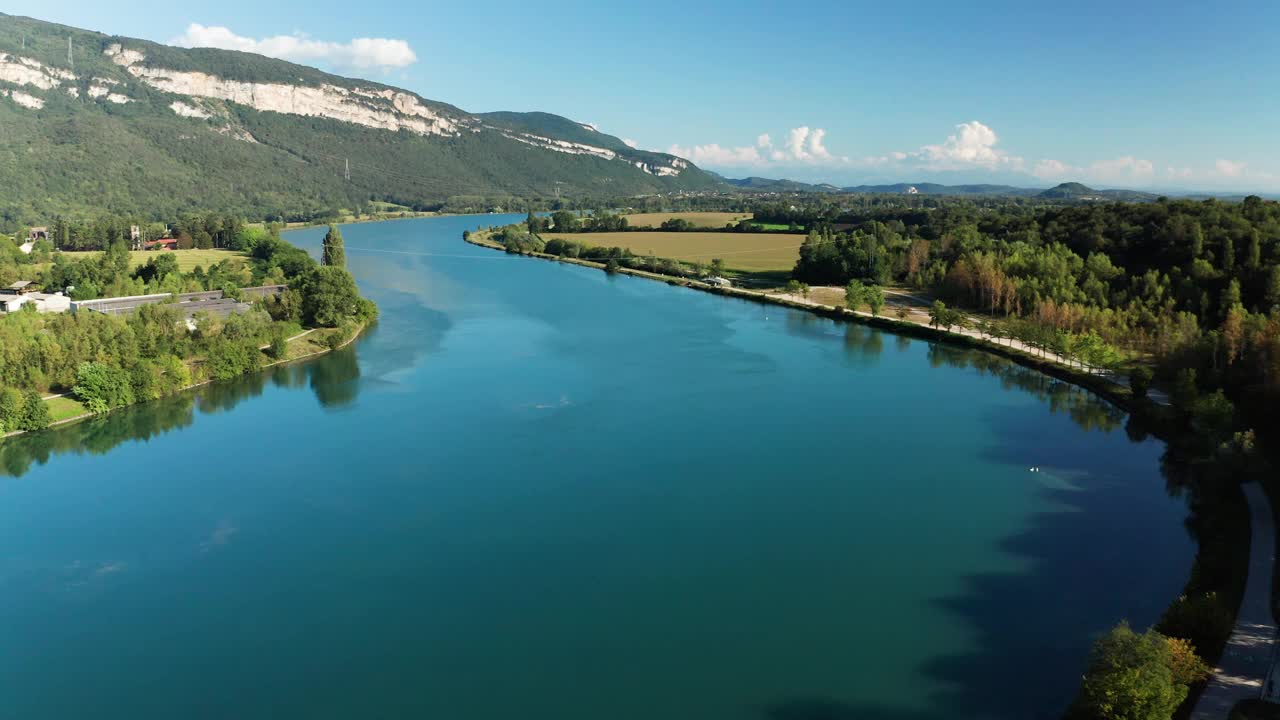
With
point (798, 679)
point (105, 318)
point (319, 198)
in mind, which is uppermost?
point (319, 198)

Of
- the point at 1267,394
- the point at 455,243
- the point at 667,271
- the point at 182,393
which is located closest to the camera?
the point at 1267,394

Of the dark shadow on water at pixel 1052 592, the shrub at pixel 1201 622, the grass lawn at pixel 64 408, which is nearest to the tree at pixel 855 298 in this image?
the dark shadow on water at pixel 1052 592

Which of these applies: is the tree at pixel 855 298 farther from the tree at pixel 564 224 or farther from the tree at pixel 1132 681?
the tree at pixel 564 224

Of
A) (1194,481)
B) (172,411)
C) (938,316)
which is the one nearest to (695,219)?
(938,316)

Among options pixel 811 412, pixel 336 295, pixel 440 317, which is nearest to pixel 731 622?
pixel 811 412

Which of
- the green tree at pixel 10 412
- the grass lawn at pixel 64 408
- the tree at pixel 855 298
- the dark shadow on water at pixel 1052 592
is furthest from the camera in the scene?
the tree at pixel 855 298

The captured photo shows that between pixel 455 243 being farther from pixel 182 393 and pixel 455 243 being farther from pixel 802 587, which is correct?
pixel 802 587
